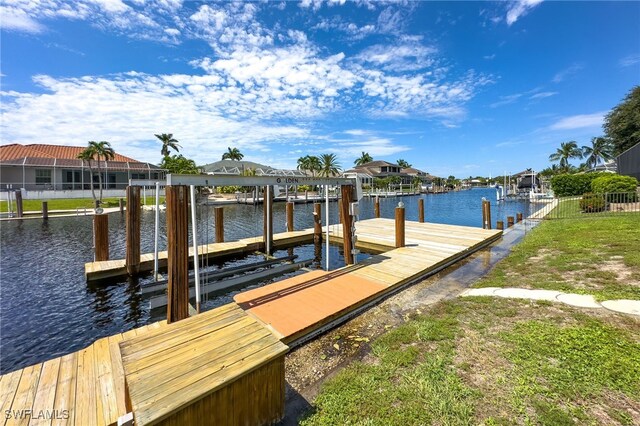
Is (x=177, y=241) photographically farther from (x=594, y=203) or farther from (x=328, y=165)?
(x=328, y=165)

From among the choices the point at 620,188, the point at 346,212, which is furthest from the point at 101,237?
the point at 620,188

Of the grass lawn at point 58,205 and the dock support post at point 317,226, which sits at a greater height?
the grass lawn at point 58,205

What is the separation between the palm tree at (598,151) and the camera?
2566 inches

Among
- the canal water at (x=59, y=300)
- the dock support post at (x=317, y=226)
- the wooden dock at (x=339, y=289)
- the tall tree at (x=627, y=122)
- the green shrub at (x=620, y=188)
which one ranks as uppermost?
the tall tree at (x=627, y=122)

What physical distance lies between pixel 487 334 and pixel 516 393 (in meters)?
1.32

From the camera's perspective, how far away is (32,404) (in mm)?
3236

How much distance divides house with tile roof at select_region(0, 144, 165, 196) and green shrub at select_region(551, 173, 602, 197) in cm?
4762

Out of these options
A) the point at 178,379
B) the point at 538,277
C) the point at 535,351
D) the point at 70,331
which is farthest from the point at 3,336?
the point at 538,277

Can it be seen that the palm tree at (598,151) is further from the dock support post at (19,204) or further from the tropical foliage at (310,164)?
the dock support post at (19,204)

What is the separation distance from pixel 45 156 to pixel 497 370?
54.5m

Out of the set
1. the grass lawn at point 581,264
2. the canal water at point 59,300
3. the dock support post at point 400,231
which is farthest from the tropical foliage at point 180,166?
the grass lawn at point 581,264

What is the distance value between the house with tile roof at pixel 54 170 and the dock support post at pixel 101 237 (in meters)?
25.4

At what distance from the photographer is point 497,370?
345cm

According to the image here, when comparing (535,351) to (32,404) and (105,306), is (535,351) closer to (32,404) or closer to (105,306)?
(32,404)
